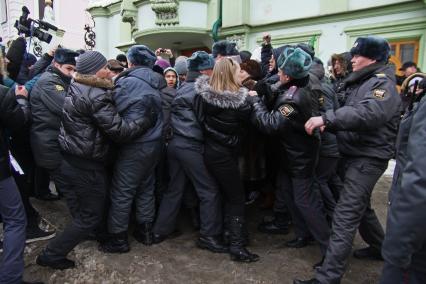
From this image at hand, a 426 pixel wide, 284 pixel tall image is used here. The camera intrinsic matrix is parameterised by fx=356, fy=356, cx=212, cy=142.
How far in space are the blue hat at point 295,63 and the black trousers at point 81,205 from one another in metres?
1.88

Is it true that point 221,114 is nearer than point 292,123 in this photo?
No

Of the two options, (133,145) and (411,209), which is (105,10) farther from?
(411,209)

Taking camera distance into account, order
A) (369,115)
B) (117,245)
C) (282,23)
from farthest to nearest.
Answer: (282,23) → (117,245) → (369,115)

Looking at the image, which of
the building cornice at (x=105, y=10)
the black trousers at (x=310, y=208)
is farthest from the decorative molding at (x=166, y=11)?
the black trousers at (x=310, y=208)

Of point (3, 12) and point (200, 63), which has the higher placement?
point (3, 12)

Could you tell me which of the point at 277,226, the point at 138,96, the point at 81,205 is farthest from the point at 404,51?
the point at 81,205

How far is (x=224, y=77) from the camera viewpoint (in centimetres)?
321

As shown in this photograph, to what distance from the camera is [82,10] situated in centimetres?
2489

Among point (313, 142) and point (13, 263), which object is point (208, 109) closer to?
point (313, 142)

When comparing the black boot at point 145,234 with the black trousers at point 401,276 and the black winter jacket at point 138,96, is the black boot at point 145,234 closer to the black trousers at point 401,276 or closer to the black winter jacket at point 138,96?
the black winter jacket at point 138,96

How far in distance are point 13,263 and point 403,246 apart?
104 inches

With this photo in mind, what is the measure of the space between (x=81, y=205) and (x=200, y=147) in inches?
47.9

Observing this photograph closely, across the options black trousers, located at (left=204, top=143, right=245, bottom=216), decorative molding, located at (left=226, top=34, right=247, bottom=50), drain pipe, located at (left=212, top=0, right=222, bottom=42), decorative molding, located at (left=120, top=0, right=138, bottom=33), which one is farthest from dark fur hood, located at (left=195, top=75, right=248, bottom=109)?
decorative molding, located at (left=120, top=0, right=138, bottom=33)

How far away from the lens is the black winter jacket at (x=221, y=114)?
3.18 meters
